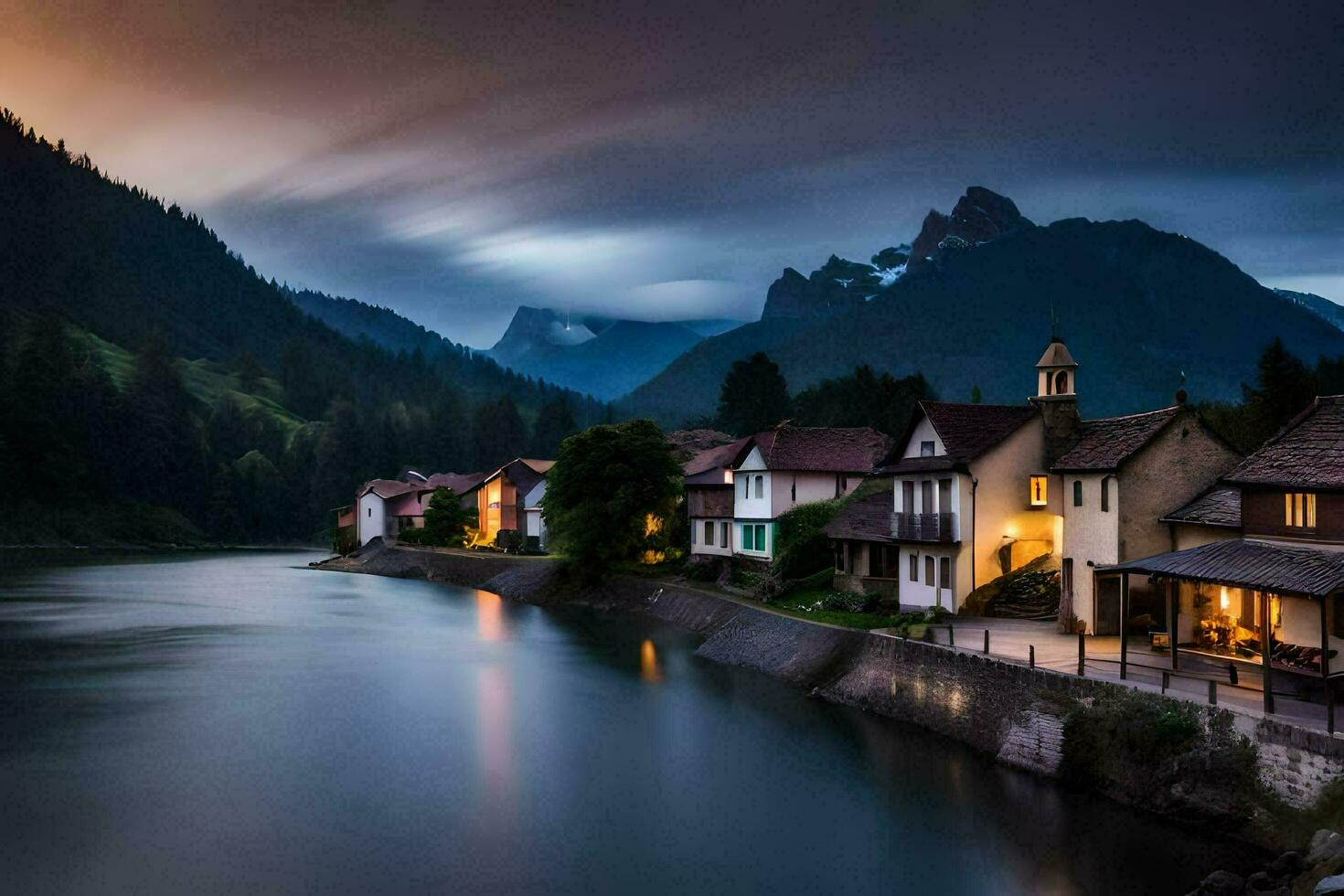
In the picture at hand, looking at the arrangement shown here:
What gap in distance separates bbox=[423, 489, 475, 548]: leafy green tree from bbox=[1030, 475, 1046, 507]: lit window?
226 feet

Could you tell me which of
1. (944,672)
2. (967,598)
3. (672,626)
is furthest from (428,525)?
(944,672)

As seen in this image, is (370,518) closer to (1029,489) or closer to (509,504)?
(509,504)

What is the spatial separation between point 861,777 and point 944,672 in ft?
17.4

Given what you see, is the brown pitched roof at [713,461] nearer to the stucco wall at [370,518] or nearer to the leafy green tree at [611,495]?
the leafy green tree at [611,495]

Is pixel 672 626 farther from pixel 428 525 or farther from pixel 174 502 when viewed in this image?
pixel 174 502

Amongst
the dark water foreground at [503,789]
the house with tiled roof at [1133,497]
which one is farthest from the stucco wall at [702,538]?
the house with tiled roof at [1133,497]

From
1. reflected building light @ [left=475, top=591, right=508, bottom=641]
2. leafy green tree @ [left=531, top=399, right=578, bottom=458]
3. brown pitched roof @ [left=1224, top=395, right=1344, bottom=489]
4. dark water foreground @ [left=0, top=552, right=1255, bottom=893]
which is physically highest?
leafy green tree @ [left=531, top=399, right=578, bottom=458]

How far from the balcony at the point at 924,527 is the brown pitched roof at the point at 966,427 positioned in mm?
1981

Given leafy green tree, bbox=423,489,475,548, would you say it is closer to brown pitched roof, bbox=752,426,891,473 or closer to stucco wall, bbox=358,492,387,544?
stucco wall, bbox=358,492,387,544

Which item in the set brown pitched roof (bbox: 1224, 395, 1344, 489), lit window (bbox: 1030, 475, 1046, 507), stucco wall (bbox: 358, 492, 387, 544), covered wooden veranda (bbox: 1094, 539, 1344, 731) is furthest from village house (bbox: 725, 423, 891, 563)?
stucco wall (bbox: 358, 492, 387, 544)

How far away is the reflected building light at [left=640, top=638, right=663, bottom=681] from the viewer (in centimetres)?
4375

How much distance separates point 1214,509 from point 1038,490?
9904 mm

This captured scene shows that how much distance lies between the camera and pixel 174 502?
15350cm

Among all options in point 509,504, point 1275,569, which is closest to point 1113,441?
point 1275,569
